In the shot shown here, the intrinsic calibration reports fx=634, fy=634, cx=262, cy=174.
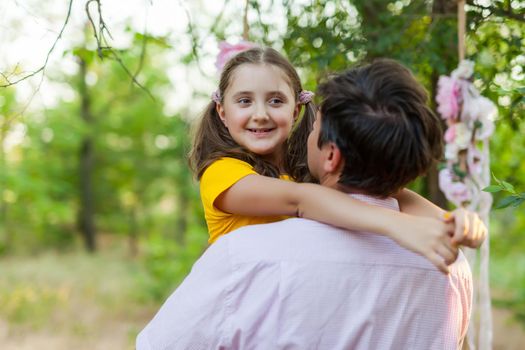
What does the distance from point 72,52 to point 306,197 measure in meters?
2.40

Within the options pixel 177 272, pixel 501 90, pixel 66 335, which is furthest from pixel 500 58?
pixel 177 272

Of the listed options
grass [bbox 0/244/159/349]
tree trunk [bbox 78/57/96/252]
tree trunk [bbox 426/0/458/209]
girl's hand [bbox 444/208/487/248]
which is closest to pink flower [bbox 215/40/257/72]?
tree trunk [bbox 426/0/458/209]

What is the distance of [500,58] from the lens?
3432 mm

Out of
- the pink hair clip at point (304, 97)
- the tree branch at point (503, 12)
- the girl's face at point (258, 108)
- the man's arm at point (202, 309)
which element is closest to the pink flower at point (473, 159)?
the man's arm at point (202, 309)

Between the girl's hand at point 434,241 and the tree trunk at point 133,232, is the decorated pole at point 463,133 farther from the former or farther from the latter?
the tree trunk at point 133,232

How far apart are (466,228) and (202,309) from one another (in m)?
0.62

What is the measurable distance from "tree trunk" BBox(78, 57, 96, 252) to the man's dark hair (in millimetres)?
14683

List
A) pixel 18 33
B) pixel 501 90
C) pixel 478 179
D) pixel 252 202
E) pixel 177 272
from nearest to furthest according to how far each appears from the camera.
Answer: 1. pixel 478 179
2. pixel 252 202
3. pixel 501 90
4. pixel 18 33
5. pixel 177 272

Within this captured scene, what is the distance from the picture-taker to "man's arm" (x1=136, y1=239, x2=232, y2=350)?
1.47 metres

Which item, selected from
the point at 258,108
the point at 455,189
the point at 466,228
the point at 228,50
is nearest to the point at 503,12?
the point at 228,50

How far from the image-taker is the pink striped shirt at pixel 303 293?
145cm

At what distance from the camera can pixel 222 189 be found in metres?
1.83

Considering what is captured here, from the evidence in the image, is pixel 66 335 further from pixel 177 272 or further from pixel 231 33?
pixel 231 33

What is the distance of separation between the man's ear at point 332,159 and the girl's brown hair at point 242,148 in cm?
54
